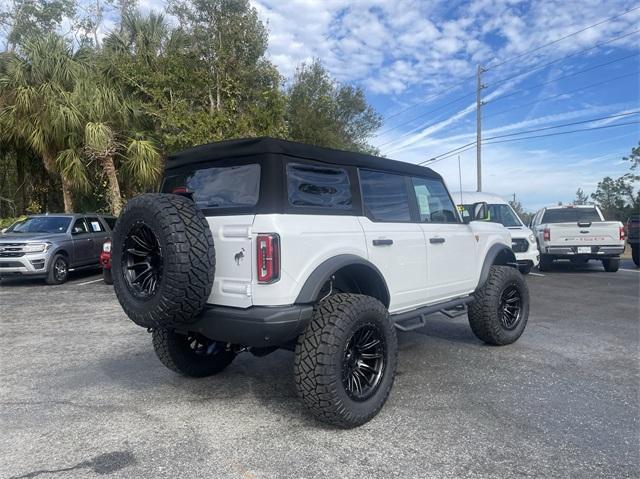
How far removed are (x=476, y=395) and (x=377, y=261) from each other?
4.49 feet

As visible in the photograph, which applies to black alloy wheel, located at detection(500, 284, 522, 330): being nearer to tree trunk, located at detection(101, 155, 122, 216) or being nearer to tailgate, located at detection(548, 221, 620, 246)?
tailgate, located at detection(548, 221, 620, 246)

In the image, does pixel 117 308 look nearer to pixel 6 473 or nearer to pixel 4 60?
pixel 6 473

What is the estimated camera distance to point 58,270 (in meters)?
10.9

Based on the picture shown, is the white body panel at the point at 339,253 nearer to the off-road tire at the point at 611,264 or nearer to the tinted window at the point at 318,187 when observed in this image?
the tinted window at the point at 318,187

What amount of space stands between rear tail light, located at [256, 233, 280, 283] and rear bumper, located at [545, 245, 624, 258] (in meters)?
10.8

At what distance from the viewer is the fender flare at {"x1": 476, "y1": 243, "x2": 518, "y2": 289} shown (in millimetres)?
5129

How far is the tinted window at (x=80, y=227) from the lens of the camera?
→ 1173 cm

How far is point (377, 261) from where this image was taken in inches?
148

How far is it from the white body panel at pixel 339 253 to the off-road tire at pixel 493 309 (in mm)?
193

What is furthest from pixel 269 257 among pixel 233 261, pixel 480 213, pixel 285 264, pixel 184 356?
pixel 480 213

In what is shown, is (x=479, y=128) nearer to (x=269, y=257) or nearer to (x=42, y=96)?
(x=42, y=96)

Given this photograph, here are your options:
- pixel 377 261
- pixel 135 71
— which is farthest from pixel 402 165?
pixel 135 71

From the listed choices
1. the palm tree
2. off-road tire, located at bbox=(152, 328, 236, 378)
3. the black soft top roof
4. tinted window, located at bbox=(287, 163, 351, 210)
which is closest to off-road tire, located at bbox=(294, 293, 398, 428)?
tinted window, located at bbox=(287, 163, 351, 210)

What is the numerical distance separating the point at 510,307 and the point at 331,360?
127 inches
